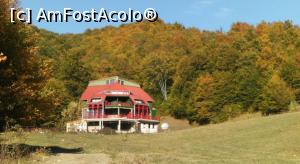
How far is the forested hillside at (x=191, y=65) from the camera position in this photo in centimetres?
7825

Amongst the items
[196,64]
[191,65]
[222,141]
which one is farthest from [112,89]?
[222,141]

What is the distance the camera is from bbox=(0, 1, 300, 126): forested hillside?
Result: 7825 centimetres

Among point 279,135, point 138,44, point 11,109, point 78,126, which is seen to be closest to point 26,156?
point 11,109

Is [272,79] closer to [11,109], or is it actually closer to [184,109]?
[184,109]

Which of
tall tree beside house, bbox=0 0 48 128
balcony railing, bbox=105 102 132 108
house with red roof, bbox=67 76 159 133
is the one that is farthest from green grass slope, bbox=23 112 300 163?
balcony railing, bbox=105 102 132 108

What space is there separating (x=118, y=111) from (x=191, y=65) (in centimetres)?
2834

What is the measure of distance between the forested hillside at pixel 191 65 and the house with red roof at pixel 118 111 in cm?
417

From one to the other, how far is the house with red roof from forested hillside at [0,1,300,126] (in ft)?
13.7

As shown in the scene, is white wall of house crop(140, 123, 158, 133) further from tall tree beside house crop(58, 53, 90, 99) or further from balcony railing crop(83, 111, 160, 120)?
tall tree beside house crop(58, 53, 90, 99)

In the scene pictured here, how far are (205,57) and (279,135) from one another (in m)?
60.6

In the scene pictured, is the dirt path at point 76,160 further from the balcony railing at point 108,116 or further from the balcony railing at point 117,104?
the balcony railing at point 117,104

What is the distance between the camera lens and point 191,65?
323 ft

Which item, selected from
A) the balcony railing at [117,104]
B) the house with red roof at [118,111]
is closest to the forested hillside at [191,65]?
the house with red roof at [118,111]

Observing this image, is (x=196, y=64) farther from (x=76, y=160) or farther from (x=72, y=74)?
(x=76, y=160)
